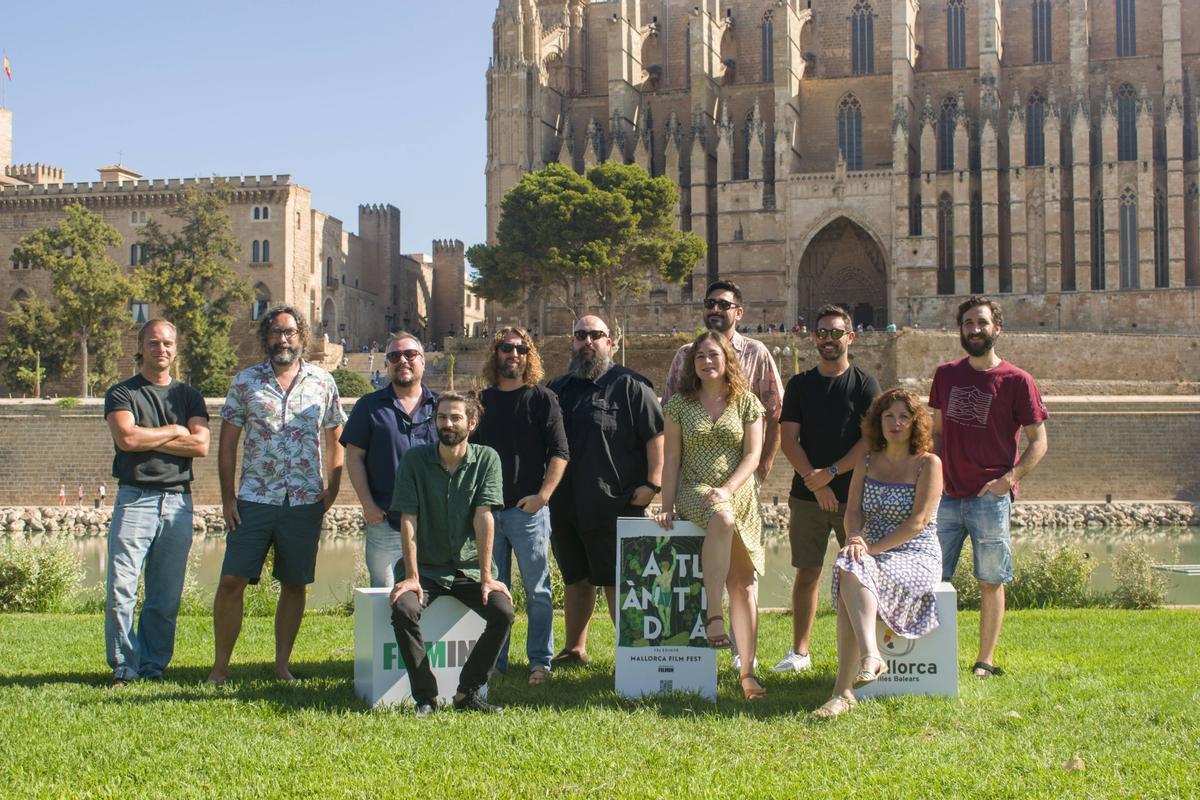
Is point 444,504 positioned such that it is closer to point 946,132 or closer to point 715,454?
point 715,454

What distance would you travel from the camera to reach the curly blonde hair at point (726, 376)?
21.1ft

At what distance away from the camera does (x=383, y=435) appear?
6.89 m

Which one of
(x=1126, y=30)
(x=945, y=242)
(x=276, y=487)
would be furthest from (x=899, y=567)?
(x=1126, y=30)

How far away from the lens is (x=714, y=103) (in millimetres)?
46531

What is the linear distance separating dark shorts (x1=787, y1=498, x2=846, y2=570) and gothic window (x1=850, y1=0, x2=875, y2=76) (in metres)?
43.5

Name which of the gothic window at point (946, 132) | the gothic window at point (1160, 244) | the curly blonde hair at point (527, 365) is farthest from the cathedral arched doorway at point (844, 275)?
the curly blonde hair at point (527, 365)

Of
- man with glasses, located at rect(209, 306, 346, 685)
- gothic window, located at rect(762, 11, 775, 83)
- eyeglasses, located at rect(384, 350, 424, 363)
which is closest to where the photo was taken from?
man with glasses, located at rect(209, 306, 346, 685)

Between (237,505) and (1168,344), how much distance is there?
34468 millimetres

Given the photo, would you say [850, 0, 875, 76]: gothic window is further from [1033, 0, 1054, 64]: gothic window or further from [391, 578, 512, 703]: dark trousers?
[391, 578, 512, 703]: dark trousers

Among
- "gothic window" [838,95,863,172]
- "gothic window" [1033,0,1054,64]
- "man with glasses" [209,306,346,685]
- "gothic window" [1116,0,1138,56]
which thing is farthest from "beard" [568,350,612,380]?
"gothic window" [1116,0,1138,56]

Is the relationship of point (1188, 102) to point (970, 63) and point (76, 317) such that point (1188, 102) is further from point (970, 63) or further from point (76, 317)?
point (76, 317)

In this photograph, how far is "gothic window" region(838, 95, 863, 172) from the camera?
46125 mm

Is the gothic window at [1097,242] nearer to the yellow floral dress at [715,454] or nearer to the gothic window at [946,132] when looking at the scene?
the gothic window at [946,132]

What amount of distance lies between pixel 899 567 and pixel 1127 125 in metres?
41.4
